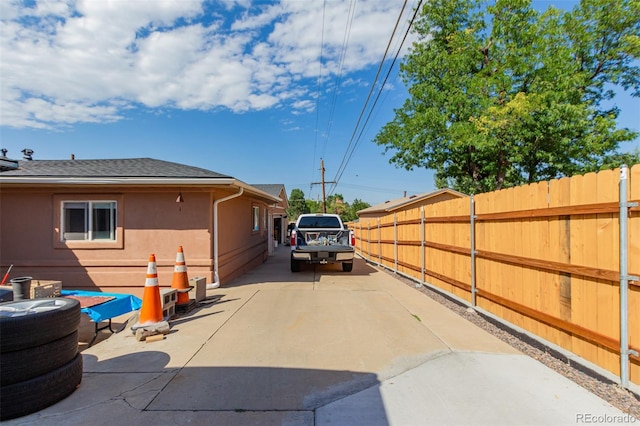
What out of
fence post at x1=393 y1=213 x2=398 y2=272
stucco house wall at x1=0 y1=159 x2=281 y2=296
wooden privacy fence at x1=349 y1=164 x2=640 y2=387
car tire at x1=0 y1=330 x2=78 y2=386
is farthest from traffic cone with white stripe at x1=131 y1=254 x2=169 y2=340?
fence post at x1=393 y1=213 x2=398 y2=272

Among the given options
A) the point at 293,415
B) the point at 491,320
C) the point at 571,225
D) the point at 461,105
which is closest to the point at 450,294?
the point at 491,320

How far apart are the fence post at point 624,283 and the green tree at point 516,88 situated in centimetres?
1346

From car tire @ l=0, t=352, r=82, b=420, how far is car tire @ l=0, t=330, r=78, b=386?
4cm

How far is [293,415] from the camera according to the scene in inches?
109

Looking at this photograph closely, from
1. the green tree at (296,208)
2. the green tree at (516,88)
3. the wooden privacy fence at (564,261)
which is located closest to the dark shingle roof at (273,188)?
the green tree at (516,88)

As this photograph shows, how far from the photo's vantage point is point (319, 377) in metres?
3.44

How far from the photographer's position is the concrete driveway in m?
2.76

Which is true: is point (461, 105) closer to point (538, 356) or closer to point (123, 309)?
point (538, 356)

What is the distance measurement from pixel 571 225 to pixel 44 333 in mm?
5136

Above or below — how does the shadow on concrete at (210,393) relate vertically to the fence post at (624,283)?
below

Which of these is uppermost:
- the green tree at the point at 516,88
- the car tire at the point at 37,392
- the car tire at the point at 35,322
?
the green tree at the point at 516,88

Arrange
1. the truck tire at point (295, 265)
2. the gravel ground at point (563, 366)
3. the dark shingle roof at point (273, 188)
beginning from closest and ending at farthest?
the gravel ground at point (563, 366) < the truck tire at point (295, 265) < the dark shingle roof at point (273, 188)

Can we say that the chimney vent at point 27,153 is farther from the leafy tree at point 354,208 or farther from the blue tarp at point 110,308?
the leafy tree at point 354,208

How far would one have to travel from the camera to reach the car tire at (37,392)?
268 centimetres
